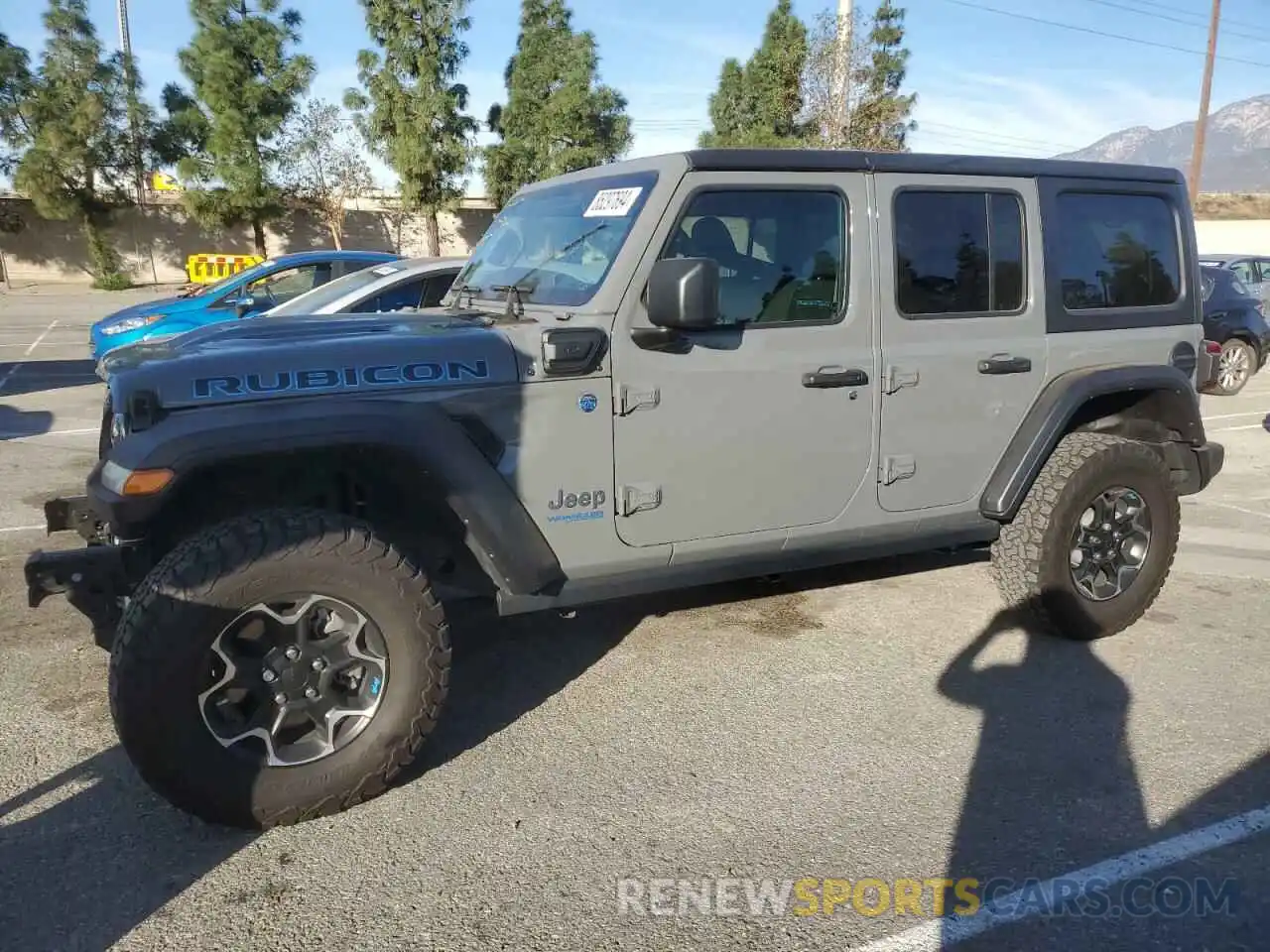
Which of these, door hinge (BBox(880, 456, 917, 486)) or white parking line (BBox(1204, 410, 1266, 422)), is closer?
door hinge (BBox(880, 456, 917, 486))

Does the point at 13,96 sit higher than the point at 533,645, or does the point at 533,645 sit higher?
the point at 13,96

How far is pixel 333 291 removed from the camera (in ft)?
25.5

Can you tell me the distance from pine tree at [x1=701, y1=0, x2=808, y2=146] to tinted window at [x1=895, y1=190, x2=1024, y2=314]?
22222mm

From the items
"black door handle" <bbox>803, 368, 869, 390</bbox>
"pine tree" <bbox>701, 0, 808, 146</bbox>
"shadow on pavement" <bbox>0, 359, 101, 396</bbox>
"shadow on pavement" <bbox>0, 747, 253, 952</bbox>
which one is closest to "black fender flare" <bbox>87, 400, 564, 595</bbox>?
"shadow on pavement" <bbox>0, 747, 253, 952</bbox>

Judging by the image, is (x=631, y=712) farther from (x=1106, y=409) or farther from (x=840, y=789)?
(x=1106, y=409)

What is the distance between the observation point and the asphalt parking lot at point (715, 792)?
254 centimetres

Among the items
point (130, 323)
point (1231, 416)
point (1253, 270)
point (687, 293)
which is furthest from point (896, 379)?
point (1253, 270)

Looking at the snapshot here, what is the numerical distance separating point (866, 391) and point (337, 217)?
113ft

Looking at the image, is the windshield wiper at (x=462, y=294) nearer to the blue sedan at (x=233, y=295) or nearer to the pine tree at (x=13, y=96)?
the blue sedan at (x=233, y=295)

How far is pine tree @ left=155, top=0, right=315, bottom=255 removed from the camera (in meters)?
30.5

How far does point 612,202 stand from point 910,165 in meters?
1.21

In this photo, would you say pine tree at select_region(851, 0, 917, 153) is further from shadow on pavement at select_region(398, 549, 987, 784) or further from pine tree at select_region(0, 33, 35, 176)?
pine tree at select_region(0, 33, 35, 176)

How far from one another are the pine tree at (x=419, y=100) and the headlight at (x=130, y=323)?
63.2 ft

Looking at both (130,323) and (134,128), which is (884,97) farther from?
(134,128)
